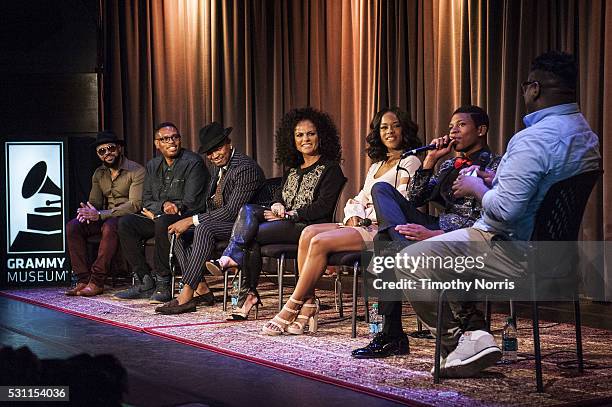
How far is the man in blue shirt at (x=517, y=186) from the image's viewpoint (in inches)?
131

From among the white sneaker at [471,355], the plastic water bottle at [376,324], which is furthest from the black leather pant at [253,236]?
the white sneaker at [471,355]

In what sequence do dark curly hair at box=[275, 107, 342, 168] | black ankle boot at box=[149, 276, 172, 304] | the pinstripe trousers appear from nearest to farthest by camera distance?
dark curly hair at box=[275, 107, 342, 168] < the pinstripe trousers < black ankle boot at box=[149, 276, 172, 304]

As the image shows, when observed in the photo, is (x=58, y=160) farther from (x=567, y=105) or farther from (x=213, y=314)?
(x=567, y=105)

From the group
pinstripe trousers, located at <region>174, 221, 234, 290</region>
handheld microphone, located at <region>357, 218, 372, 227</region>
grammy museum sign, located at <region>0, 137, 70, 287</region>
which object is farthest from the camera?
grammy museum sign, located at <region>0, 137, 70, 287</region>

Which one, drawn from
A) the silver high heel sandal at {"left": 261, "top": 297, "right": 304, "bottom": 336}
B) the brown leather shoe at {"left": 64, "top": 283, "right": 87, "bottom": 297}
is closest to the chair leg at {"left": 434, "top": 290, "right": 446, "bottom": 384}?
the silver high heel sandal at {"left": 261, "top": 297, "right": 304, "bottom": 336}

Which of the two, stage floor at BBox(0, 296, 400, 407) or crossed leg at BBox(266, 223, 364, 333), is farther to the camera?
crossed leg at BBox(266, 223, 364, 333)

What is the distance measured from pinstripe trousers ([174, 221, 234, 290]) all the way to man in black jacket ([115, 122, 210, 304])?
52cm

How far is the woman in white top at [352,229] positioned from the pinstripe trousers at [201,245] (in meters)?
0.94

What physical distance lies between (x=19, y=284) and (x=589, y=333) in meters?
4.46

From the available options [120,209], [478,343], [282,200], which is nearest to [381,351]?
[478,343]

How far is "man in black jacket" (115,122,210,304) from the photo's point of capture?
20.5ft

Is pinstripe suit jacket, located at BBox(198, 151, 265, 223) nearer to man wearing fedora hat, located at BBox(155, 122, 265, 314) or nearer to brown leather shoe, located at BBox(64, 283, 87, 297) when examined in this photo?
man wearing fedora hat, located at BBox(155, 122, 265, 314)

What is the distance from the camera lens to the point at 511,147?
3.39 metres

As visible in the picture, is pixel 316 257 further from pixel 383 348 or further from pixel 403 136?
pixel 403 136
